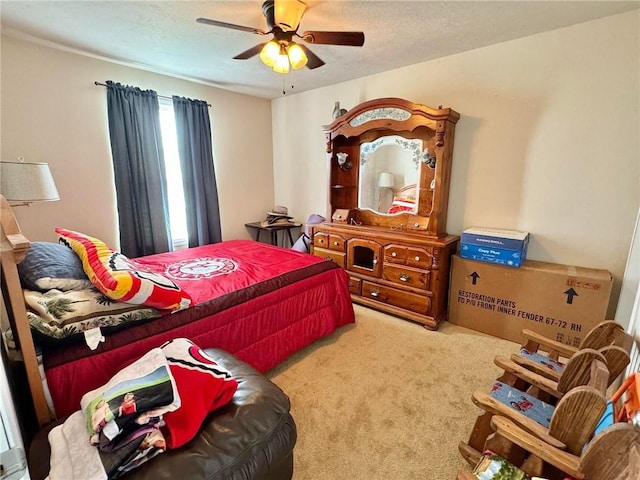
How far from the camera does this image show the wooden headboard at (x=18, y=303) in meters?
1.00

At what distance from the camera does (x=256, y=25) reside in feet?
7.07

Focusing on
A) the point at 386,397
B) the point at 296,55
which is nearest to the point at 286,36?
the point at 296,55

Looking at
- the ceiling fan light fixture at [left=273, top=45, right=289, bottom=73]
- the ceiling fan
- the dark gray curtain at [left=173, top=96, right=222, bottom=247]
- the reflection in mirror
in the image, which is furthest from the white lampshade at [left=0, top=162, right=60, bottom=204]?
the reflection in mirror

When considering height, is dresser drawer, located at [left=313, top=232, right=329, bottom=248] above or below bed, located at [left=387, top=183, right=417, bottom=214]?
below

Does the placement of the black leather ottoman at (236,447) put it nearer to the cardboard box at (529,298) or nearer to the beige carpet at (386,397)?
the beige carpet at (386,397)

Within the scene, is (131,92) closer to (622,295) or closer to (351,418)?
(351,418)

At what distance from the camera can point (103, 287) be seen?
143cm

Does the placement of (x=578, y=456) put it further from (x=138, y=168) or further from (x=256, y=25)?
(x=138, y=168)

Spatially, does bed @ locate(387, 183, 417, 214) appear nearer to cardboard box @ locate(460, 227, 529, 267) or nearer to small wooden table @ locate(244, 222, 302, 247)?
cardboard box @ locate(460, 227, 529, 267)

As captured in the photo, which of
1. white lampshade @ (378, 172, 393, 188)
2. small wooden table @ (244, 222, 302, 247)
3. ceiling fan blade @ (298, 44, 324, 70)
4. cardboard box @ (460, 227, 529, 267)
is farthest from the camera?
small wooden table @ (244, 222, 302, 247)

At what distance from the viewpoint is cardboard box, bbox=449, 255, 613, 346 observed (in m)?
2.14

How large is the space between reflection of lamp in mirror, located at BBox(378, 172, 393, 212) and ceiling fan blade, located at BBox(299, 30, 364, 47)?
1.47 meters

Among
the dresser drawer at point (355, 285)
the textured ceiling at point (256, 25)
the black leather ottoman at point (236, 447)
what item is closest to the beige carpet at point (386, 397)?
the black leather ottoman at point (236, 447)

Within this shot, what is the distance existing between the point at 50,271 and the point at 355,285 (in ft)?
7.89
